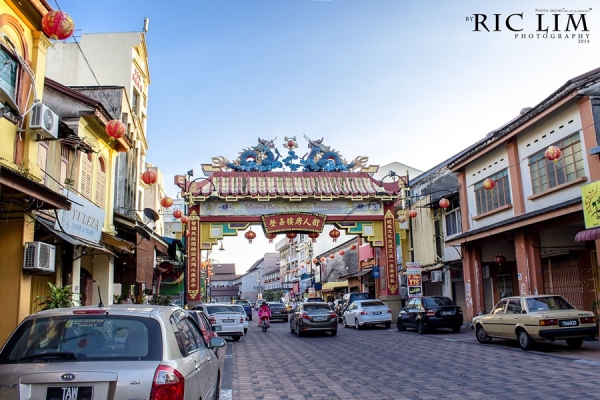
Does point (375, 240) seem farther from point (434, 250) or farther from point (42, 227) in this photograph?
point (42, 227)

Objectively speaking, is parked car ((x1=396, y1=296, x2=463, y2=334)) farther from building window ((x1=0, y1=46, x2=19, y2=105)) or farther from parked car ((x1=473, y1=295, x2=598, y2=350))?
building window ((x1=0, y1=46, x2=19, y2=105))

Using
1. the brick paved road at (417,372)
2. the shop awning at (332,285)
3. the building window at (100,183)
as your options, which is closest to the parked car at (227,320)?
the brick paved road at (417,372)

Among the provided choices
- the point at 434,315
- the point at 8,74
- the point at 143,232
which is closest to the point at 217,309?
the point at 143,232

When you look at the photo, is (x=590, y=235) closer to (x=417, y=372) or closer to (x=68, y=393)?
(x=417, y=372)

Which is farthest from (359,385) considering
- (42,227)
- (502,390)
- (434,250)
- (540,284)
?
(434,250)

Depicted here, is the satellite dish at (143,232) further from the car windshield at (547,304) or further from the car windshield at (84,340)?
the car windshield at (84,340)

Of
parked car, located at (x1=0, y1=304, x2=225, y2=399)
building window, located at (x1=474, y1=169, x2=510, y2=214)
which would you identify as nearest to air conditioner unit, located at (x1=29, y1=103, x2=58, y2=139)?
parked car, located at (x1=0, y1=304, x2=225, y2=399)

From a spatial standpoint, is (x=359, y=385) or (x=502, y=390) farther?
(x=359, y=385)

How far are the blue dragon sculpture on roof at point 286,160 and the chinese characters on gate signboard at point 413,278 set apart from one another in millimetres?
8693

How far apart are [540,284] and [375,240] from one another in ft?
49.3

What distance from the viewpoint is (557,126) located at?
16.9m

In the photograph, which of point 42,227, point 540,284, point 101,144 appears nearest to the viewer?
point 42,227

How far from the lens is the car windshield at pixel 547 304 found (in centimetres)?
1411

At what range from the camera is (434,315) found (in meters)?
21.0
